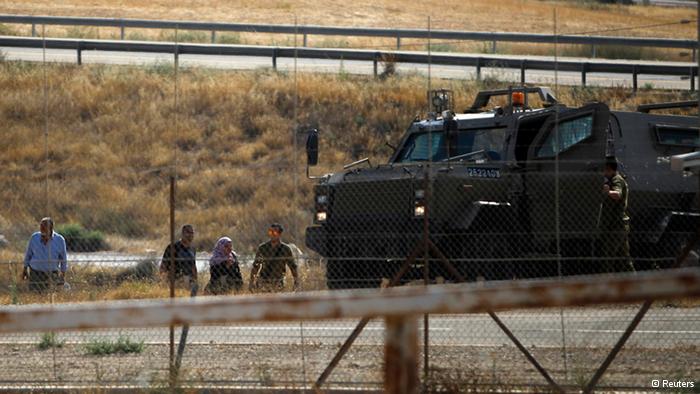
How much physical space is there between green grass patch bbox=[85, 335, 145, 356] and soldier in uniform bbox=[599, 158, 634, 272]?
16.2 feet

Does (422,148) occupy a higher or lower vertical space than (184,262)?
higher

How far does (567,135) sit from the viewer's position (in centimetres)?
1384

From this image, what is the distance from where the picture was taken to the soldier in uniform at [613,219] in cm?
1252

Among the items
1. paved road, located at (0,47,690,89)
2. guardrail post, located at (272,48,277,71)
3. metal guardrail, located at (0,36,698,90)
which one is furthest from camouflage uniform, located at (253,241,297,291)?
guardrail post, located at (272,48,277,71)

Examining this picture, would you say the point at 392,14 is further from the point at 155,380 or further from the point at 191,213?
the point at 155,380

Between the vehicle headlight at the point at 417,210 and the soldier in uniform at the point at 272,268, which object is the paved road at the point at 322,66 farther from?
the soldier in uniform at the point at 272,268

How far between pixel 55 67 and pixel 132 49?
5.65 ft

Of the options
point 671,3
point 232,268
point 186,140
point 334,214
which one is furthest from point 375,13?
point 232,268

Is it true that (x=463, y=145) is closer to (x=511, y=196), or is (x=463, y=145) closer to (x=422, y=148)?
(x=422, y=148)

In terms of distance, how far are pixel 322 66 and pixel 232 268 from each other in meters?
15.2

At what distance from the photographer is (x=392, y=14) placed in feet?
125

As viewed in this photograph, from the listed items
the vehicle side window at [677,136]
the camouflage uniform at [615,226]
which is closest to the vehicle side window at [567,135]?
the camouflage uniform at [615,226]

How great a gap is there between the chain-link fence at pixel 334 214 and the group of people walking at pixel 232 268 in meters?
0.04

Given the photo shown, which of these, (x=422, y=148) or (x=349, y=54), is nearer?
(x=422, y=148)
